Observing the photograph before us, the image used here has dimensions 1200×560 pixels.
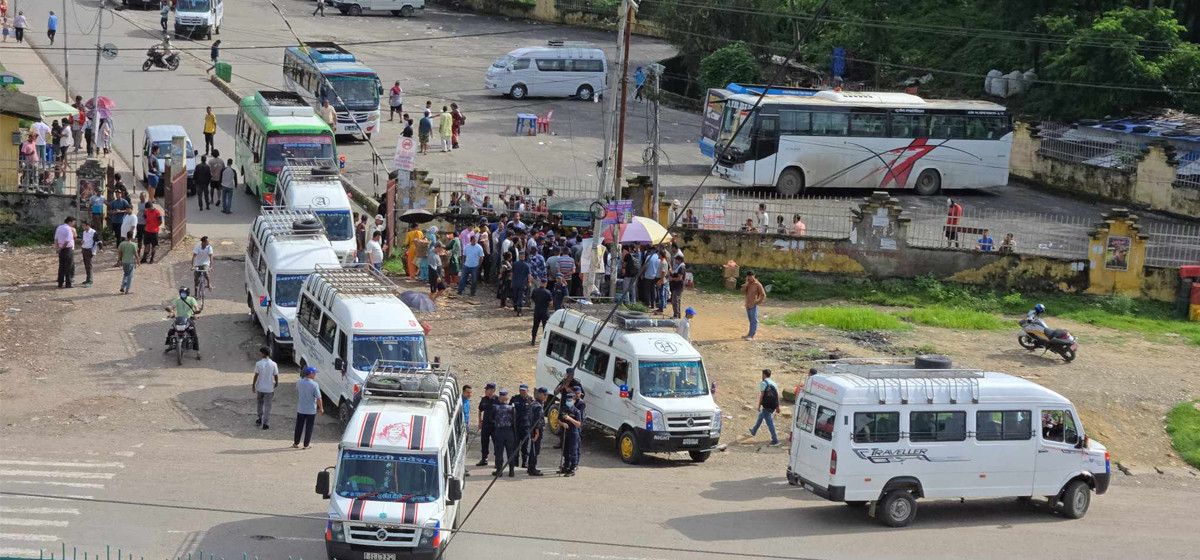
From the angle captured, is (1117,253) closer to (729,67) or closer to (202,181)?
(729,67)

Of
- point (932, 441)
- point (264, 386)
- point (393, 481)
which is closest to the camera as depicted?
point (393, 481)

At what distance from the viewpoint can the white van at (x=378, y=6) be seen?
65.8 metres

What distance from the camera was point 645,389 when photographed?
21516 millimetres

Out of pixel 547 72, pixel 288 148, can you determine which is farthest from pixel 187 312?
pixel 547 72

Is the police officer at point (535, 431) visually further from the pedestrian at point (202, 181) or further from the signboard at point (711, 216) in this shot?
the pedestrian at point (202, 181)

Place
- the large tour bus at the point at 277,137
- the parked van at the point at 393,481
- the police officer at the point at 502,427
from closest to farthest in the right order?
1. the parked van at the point at 393,481
2. the police officer at the point at 502,427
3. the large tour bus at the point at 277,137

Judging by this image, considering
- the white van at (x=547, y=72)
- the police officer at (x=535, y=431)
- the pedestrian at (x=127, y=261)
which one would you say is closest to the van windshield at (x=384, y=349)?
the police officer at (x=535, y=431)

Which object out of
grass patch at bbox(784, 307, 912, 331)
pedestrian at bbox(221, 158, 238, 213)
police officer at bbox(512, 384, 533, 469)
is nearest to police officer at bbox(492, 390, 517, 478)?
police officer at bbox(512, 384, 533, 469)

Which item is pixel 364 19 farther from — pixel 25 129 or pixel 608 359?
pixel 608 359

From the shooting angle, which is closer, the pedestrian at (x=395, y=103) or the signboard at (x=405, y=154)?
the signboard at (x=405, y=154)

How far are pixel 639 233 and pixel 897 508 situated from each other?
42.5 feet

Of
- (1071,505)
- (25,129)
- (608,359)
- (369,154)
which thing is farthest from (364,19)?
(1071,505)

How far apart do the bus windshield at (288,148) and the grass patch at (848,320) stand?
43.2ft

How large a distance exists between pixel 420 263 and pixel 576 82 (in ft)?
77.8
